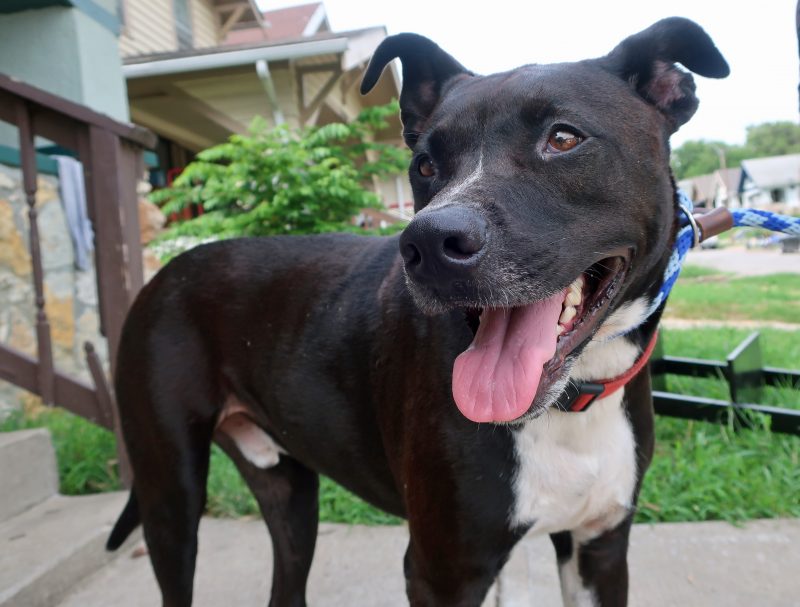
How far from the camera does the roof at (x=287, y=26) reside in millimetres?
16797

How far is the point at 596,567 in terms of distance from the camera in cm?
208

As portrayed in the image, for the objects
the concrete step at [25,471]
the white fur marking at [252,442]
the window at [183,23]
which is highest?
the window at [183,23]

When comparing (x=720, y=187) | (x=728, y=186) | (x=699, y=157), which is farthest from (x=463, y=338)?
(x=699, y=157)

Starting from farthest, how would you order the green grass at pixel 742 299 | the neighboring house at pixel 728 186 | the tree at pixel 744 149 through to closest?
the tree at pixel 744 149 → the neighboring house at pixel 728 186 → the green grass at pixel 742 299

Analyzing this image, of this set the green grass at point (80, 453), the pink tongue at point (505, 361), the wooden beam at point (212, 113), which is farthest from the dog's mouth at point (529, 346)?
the wooden beam at point (212, 113)

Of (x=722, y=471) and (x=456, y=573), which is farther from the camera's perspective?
(x=722, y=471)

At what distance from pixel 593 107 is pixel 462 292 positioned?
0.55m

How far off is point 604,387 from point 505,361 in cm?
36

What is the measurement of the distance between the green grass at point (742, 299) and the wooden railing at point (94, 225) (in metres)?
6.84

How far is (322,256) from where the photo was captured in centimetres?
245

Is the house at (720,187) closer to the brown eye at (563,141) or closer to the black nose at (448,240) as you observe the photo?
the brown eye at (563,141)

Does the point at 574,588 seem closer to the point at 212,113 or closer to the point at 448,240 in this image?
the point at 448,240

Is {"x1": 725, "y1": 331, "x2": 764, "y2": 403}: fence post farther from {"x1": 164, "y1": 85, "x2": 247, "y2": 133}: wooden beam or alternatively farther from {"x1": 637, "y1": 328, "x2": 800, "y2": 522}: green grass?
{"x1": 164, "y1": 85, "x2": 247, "y2": 133}: wooden beam

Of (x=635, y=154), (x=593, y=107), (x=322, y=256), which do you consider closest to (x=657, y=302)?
(x=635, y=154)
